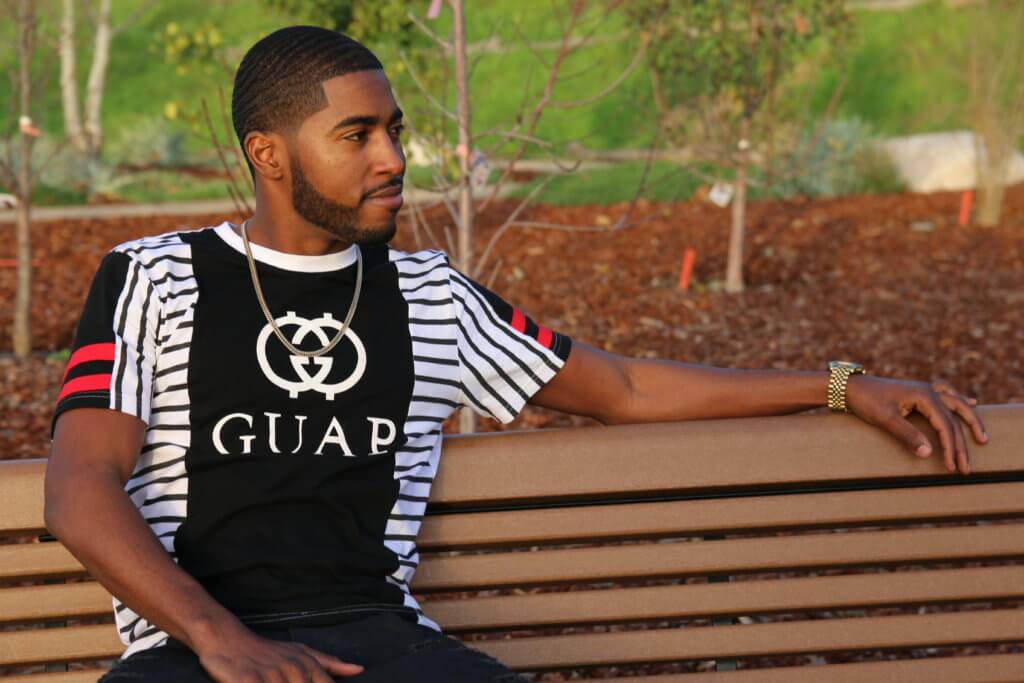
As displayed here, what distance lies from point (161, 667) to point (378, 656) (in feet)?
1.21

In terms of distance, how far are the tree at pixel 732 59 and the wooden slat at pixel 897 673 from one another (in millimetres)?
7476

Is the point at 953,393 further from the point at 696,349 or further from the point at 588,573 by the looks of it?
the point at 696,349

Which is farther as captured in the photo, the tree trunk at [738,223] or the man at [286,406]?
the tree trunk at [738,223]

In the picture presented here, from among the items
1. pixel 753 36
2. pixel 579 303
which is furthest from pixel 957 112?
pixel 579 303

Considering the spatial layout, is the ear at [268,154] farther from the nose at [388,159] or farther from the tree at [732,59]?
the tree at [732,59]

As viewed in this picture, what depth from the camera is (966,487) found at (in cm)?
295

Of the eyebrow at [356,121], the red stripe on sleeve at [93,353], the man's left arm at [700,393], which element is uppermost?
the eyebrow at [356,121]

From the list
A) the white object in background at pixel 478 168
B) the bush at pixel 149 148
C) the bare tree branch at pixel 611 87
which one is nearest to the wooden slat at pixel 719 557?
the bare tree branch at pixel 611 87

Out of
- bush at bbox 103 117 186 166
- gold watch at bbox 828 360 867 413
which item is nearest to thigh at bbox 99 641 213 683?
gold watch at bbox 828 360 867 413

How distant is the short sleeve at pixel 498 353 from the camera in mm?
2840

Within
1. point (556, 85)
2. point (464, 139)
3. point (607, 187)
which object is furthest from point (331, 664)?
point (556, 85)

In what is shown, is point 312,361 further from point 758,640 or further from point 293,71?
point 758,640

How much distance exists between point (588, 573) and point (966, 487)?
81 centimetres

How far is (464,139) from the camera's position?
4.82m
